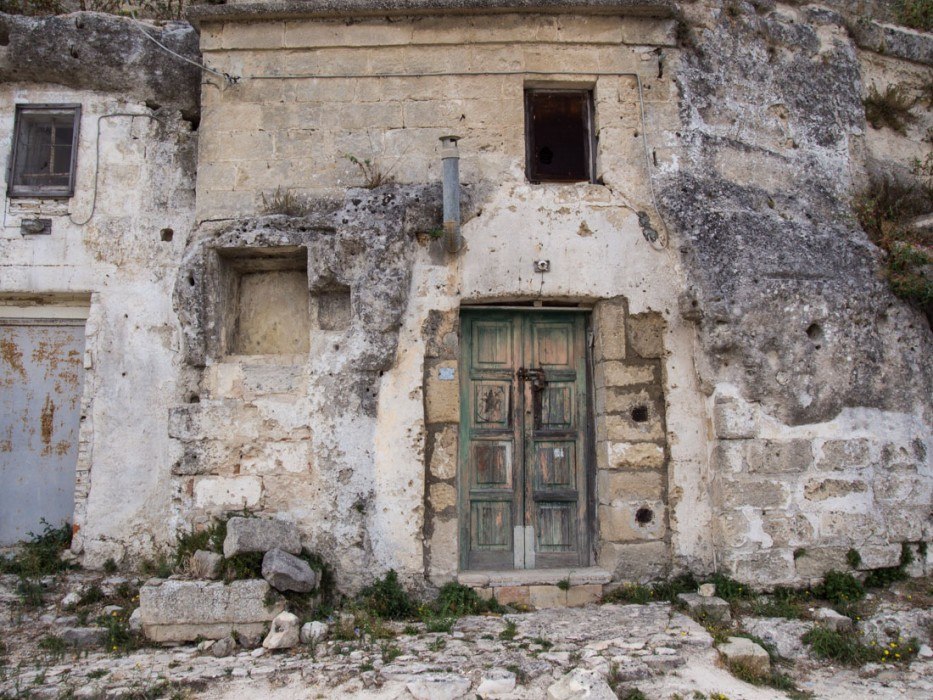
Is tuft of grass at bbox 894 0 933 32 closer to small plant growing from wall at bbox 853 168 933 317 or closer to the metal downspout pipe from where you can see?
small plant growing from wall at bbox 853 168 933 317

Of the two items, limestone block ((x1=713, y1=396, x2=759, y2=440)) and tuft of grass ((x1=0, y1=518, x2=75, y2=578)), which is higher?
limestone block ((x1=713, y1=396, x2=759, y2=440))

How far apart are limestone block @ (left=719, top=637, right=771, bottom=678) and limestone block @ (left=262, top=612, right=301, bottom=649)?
2.47 metres

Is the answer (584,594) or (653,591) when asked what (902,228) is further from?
(584,594)

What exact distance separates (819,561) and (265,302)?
444 centimetres

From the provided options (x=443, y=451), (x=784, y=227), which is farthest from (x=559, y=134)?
(x=443, y=451)

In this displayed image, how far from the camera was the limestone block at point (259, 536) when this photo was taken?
4.68 m

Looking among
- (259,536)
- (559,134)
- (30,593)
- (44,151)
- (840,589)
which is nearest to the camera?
(259,536)

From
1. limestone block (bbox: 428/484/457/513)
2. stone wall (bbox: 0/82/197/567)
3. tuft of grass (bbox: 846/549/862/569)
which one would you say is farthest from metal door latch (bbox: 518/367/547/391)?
stone wall (bbox: 0/82/197/567)

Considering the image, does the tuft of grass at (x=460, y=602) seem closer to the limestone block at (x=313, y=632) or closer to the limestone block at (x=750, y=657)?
the limestone block at (x=313, y=632)

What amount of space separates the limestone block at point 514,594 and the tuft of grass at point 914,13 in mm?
5940

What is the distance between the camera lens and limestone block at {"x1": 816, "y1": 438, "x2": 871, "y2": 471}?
521 centimetres

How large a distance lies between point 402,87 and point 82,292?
3003 millimetres

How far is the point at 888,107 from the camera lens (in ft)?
20.8

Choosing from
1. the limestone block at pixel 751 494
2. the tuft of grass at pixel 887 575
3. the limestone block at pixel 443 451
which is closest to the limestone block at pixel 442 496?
the limestone block at pixel 443 451
